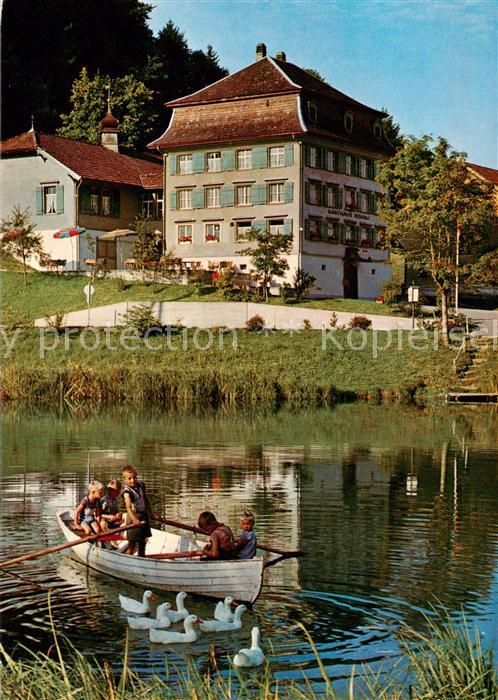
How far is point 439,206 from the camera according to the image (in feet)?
181

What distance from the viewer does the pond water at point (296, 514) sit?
13.7 m

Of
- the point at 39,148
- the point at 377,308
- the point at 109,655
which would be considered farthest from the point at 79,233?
the point at 109,655

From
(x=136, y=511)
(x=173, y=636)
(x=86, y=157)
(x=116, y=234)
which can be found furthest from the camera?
(x=86, y=157)

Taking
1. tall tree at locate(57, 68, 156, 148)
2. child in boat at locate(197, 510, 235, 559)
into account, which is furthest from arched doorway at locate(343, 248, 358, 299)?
child in boat at locate(197, 510, 235, 559)

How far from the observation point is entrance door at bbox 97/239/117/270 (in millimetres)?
71500

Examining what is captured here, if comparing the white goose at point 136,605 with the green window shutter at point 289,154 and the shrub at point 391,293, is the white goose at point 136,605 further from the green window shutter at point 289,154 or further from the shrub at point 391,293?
the green window shutter at point 289,154

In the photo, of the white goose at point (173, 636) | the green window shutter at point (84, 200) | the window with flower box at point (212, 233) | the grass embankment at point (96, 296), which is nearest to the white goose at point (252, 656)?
the white goose at point (173, 636)

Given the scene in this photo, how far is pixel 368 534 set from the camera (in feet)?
64.4

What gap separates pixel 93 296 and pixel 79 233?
8.84 meters

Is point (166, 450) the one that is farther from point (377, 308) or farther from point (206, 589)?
point (377, 308)

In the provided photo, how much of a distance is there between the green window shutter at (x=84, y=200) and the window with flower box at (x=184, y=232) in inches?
217

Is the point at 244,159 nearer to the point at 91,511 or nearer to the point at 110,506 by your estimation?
the point at 110,506

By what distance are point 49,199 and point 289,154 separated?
14789 mm

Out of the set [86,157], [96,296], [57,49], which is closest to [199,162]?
[86,157]
